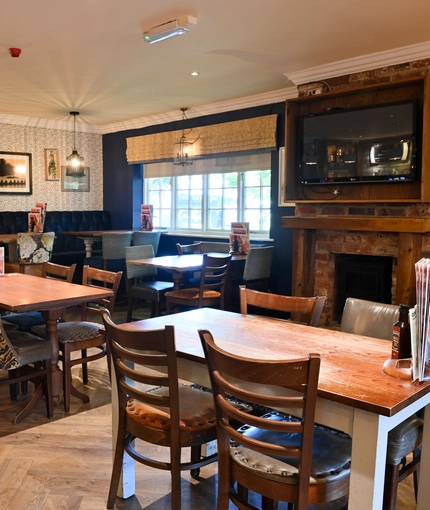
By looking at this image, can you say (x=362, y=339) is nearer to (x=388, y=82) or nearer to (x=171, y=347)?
(x=171, y=347)

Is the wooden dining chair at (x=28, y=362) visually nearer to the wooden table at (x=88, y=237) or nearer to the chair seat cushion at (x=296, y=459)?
the chair seat cushion at (x=296, y=459)

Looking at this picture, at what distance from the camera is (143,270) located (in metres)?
5.50

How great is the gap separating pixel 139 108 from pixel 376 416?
5.98 meters

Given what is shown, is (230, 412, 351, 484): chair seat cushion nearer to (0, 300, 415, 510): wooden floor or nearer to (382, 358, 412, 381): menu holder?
(382, 358, 412, 381): menu holder

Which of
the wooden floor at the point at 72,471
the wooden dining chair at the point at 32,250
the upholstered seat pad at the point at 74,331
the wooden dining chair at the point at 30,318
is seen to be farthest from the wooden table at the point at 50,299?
the wooden dining chair at the point at 32,250

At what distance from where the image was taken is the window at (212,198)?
20.6 feet

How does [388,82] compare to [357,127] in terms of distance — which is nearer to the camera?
[388,82]

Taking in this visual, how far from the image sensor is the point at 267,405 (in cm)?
143

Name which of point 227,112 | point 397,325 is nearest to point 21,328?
point 397,325

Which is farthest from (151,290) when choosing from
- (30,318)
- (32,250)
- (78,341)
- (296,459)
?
(296,459)

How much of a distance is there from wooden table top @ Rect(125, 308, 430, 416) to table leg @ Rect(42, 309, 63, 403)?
1061 millimetres

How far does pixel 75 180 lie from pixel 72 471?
6197 millimetres

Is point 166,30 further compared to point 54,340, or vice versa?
point 166,30

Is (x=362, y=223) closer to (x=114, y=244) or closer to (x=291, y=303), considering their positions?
(x=291, y=303)
